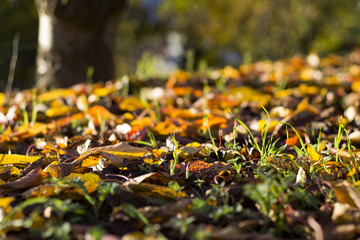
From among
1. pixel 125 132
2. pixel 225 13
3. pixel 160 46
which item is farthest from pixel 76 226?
pixel 160 46

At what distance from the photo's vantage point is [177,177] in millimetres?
1336

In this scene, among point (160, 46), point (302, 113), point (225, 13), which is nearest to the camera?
point (302, 113)

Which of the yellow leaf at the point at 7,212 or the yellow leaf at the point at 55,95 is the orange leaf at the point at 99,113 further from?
the yellow leaf at the point at 7,212

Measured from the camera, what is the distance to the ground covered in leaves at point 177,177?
3.38ft

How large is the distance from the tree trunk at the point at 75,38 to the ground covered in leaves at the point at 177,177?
166cm

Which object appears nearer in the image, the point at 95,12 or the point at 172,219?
the point at 172,219

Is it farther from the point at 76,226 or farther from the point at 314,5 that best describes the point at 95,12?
the point at 314,5

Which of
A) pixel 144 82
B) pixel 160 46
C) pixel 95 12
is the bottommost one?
pixel 160 46

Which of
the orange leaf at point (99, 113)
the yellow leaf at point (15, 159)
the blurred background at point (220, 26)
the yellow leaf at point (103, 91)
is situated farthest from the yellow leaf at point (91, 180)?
the blurred background at point (220, 26)

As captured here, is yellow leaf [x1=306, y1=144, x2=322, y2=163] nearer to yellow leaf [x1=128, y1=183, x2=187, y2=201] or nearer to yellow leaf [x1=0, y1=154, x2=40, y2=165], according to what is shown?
yellow leaf [x1=128, y1=183, x2=187, y2=201]

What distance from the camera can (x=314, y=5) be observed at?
365 inches

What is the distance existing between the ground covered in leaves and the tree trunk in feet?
5.43

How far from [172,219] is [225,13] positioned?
10.3m

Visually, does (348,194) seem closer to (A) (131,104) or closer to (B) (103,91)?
(A) (131,104)
